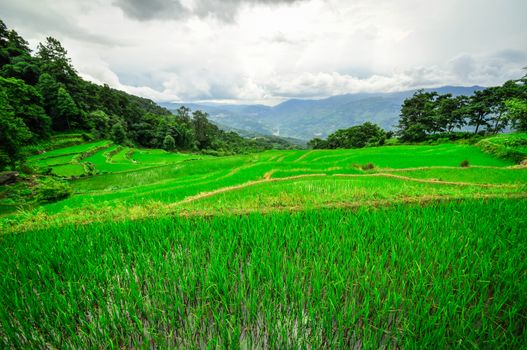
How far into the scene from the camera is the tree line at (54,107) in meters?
Result: 20.3

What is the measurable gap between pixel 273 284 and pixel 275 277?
2.7 inches

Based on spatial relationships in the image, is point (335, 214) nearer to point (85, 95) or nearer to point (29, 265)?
point (29, 265)

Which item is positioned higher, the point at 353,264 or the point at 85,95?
the point at 85,95

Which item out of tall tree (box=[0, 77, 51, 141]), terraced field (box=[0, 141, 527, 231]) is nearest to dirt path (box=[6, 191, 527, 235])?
terraced field (box=[0, 141, 527, 231])

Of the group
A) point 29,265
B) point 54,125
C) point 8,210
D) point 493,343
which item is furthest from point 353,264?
point 54,125

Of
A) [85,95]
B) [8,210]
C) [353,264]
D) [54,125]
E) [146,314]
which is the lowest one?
[8,210]

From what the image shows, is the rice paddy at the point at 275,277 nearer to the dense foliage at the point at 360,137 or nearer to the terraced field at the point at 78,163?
the terraced field at the point at 78,163

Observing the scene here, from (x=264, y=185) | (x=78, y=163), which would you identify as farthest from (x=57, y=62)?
(x=264, y=185)

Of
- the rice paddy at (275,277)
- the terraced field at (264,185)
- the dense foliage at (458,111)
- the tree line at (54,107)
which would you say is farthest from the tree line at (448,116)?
the tree line at (54,107)

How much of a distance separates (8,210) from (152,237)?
1245 cm

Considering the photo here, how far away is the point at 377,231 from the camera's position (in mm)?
3066

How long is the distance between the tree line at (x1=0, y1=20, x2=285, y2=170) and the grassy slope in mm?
13659

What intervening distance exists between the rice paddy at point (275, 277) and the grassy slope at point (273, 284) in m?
0.02

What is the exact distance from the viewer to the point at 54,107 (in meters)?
34.3
